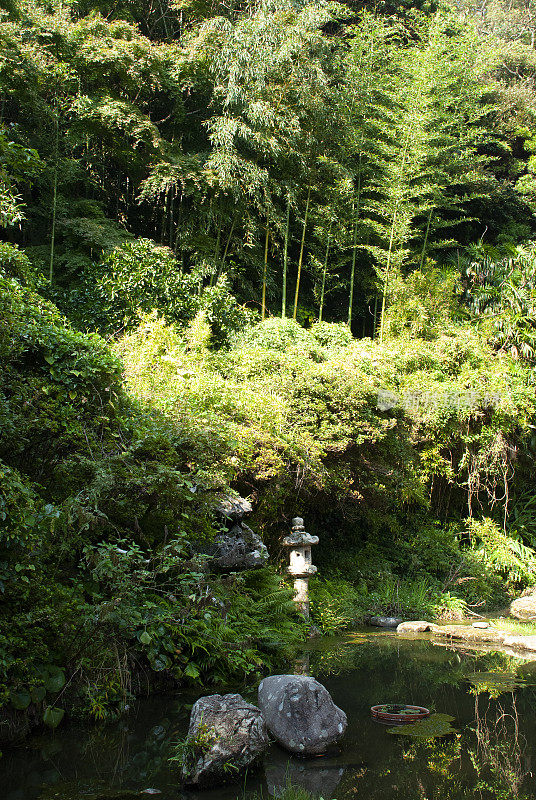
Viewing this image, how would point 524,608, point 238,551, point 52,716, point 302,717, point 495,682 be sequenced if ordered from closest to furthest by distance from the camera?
1. point 302,717
2. point 52,716
3. point 495,682
4. point 238,551
5. point 524,608

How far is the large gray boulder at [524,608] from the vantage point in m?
7.72

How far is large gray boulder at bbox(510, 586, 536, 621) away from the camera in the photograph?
7.72m

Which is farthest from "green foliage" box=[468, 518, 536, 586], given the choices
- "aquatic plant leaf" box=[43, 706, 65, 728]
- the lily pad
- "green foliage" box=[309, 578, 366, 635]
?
"aquatic plant leaf" box=[43, 706, 65, 728]

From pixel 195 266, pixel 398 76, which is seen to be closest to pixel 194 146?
pixel 195 266

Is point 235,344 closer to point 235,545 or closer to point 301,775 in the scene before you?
point 235,545

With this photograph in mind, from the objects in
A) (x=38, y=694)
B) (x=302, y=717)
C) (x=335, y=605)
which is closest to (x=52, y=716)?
(x=38, y=694)

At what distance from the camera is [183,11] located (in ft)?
39.8

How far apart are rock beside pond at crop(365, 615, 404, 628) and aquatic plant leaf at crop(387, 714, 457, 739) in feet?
11.0

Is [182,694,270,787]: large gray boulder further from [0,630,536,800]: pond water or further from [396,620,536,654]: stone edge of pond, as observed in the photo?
[396,620,536,654]: stone edge of pond

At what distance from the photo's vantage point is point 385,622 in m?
6.99

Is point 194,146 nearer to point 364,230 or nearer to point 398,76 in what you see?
point 364,230

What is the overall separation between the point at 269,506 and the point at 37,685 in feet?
11.9

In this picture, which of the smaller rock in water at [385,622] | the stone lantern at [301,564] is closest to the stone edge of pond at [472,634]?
the smaller rock in water at [385,622]

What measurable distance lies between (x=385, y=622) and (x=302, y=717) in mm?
4022
